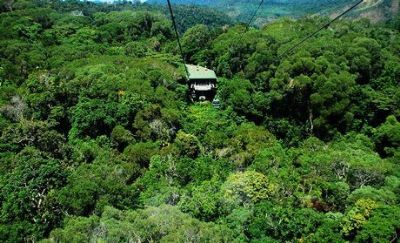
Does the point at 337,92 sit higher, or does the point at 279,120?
the point at 337,92

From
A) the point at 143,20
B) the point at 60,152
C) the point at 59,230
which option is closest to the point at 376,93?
the point at 60,152

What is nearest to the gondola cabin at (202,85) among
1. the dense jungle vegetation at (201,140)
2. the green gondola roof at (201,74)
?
the green gondola roof at (201,74)

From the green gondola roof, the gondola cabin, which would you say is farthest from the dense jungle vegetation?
the green gondola roof

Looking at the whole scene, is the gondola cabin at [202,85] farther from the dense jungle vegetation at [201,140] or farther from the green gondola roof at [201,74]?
the dense jungle vegetation at [201,140]

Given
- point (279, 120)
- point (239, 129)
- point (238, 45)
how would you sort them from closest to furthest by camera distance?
1. point (239, 129)
2. point (279, 120)
3. point (238, 45)

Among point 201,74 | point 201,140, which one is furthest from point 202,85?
point 201,140

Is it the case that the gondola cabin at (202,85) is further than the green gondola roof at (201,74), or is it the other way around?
the green gondola roof at (201,74)

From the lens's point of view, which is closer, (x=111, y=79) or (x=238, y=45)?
(x=111, y=79)

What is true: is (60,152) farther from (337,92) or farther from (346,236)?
(337,92)
